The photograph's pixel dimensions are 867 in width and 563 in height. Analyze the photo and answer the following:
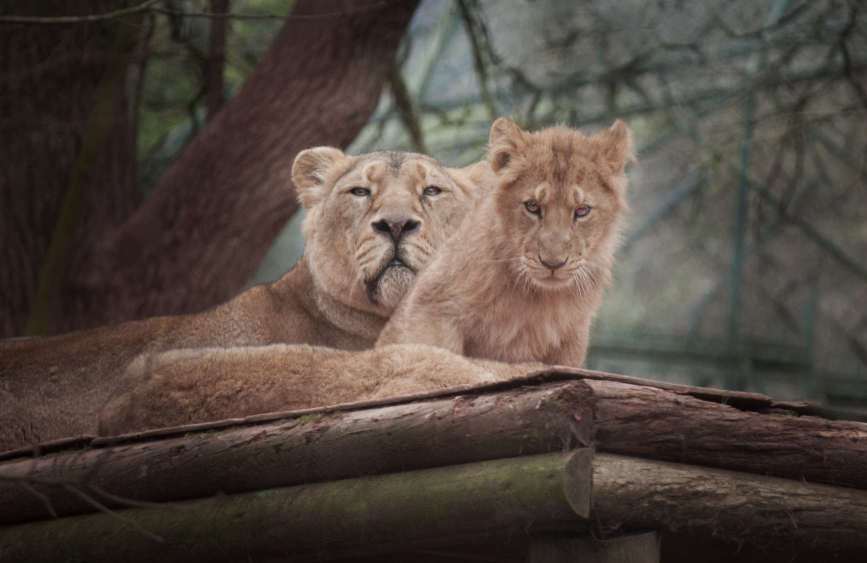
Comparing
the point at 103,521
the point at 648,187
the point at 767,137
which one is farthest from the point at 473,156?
the point at 103,521

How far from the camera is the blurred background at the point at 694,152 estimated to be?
10.7 m

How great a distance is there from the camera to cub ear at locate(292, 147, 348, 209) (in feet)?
17.2

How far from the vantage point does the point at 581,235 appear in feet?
14.9

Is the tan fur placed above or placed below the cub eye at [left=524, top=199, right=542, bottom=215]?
below

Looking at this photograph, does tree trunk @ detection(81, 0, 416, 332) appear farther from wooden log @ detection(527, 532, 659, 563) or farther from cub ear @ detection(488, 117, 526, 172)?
wooden log @ detection(527, 532, 659, 563)

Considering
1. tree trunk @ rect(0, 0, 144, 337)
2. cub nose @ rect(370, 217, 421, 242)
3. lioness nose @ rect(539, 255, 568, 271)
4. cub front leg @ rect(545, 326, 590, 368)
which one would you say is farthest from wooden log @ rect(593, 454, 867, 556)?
tree trunk @ rect(0, 0, 144, 337)

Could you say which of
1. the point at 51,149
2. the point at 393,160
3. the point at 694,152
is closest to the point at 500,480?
the point at 393,160

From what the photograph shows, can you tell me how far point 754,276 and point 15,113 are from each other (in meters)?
8.13

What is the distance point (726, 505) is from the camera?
10.8 feet

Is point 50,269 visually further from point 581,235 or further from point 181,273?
point 581,235

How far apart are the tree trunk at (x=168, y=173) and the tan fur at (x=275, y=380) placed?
3147 mm

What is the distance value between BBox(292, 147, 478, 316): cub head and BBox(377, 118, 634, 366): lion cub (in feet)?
0.30

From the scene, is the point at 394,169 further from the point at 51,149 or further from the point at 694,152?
the point at 694,152

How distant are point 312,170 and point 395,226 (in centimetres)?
80
